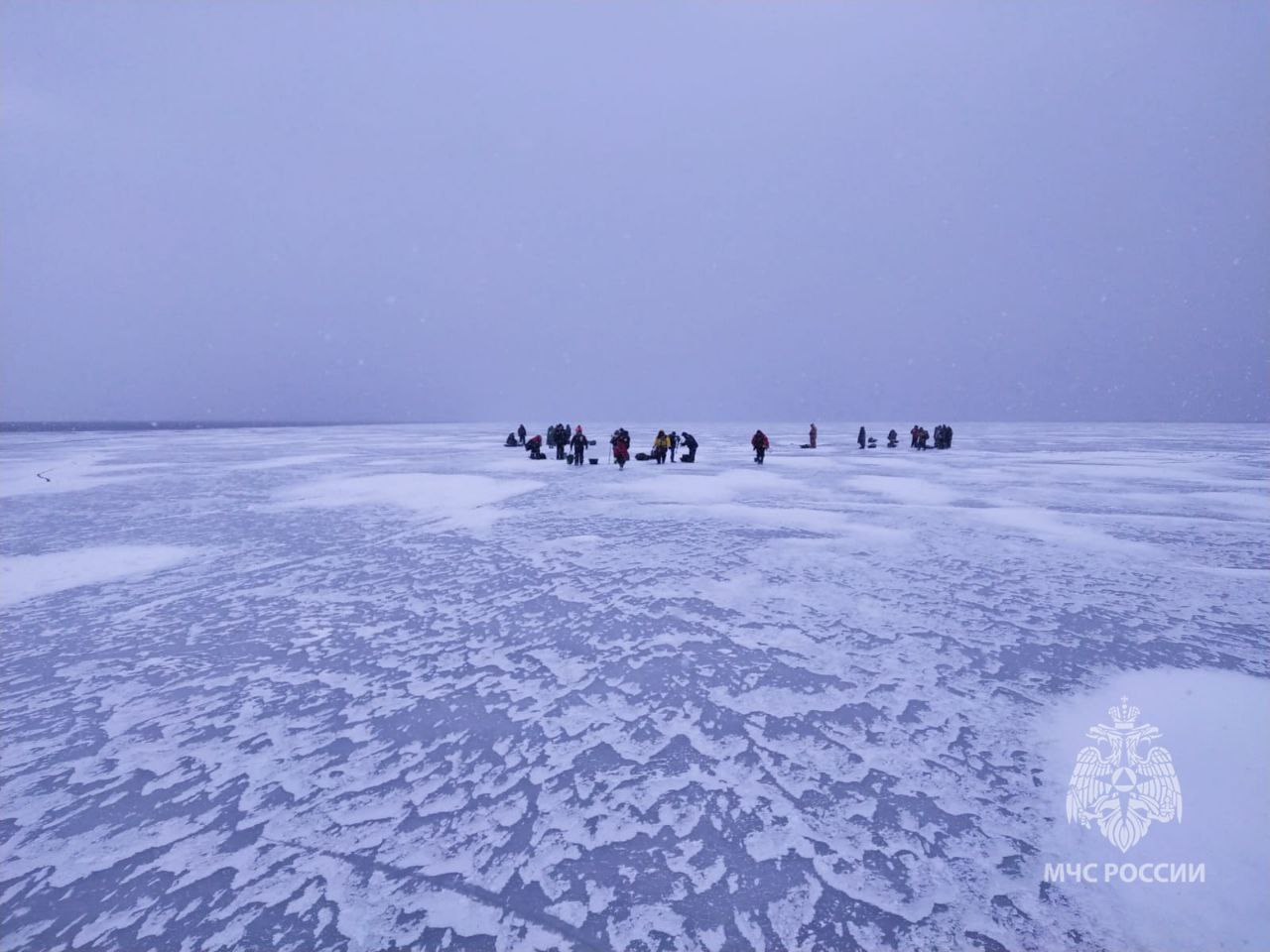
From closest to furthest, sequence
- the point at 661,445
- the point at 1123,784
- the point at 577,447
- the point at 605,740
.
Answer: the point at 1123,784, the point at 605,740, the point at 577,447, the point at 661,445

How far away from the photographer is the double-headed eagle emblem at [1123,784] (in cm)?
273

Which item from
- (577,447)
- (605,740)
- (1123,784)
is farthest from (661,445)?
(1123,784)

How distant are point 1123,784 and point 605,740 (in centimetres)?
275

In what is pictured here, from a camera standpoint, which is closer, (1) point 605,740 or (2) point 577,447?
(1) point 605,740

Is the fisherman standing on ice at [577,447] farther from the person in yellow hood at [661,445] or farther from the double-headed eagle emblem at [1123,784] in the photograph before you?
the double-headed eagle emblem at [1123,784]

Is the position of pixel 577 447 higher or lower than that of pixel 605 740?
higher

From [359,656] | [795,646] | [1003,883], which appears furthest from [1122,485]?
[359,656]

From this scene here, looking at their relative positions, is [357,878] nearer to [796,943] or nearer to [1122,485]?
[796,943]

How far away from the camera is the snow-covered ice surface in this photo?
2.25m

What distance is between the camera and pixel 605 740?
335 centimetres

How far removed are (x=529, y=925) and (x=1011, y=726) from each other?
116 inches

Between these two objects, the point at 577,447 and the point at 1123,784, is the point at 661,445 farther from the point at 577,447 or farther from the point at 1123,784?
the point at 1123,784

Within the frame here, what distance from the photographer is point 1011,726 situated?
11.3 feet

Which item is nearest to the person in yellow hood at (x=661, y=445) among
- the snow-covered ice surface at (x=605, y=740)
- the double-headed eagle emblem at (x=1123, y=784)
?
the snow-covered ice surface at (x=605, y=740)
